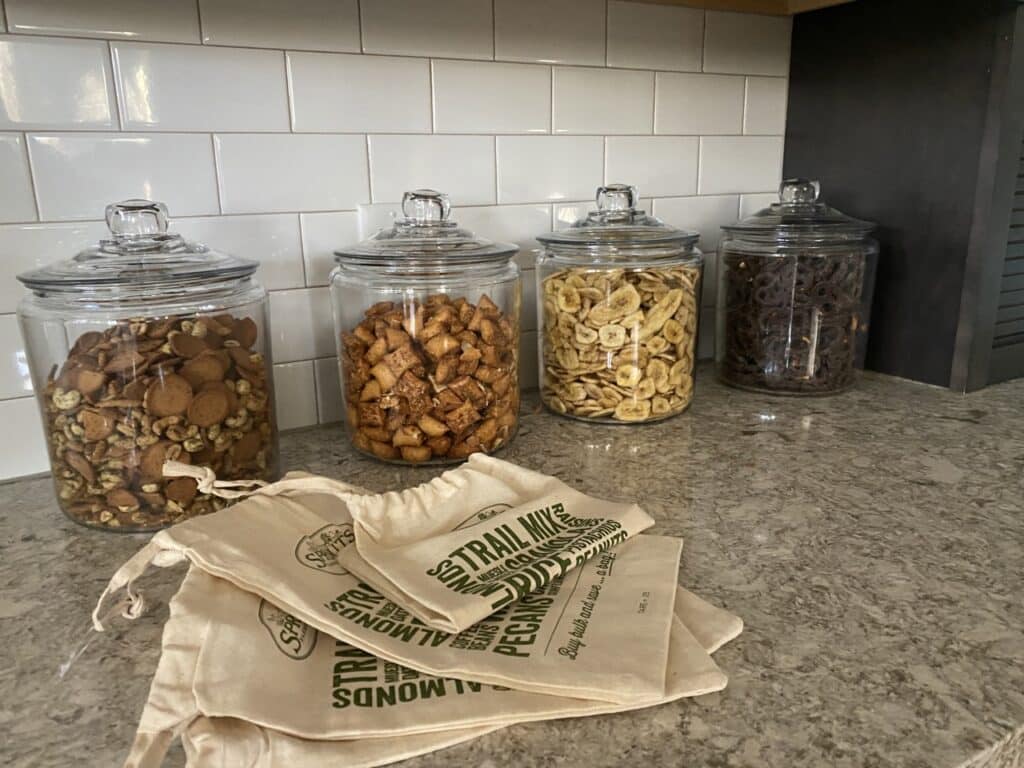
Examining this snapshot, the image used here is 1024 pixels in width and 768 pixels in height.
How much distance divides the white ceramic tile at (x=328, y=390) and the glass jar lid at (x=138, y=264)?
259 millimetres

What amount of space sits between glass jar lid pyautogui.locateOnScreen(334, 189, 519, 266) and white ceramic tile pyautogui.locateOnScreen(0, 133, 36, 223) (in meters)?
0.30

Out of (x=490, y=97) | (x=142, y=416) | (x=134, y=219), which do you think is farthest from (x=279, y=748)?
(x=490, y=97)

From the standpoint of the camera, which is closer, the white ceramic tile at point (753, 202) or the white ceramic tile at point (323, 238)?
the white ceramic tile at point (323, 238)

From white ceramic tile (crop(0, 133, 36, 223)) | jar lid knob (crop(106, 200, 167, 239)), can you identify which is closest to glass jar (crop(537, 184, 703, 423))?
jar lid knob (crop(106, 200, 167, 239))

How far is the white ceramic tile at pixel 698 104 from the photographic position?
1.14 meters

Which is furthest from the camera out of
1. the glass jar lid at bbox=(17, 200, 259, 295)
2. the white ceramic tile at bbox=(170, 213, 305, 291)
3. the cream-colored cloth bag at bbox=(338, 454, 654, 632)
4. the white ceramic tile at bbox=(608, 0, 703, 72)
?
the white ceramic tile at bbox=(608, 0, 703, 72)

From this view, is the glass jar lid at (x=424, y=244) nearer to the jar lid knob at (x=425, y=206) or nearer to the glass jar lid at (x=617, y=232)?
the jar lid knob at (x=425, y=206)

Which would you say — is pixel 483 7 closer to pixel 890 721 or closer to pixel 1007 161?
pixel 1007 161

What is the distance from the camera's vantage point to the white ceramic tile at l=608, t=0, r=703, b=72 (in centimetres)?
108

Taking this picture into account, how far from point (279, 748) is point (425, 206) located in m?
0.59

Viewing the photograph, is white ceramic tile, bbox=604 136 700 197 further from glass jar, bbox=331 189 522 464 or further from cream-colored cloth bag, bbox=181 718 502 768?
cream-colored cloth bag, bbox=181 718 502 768

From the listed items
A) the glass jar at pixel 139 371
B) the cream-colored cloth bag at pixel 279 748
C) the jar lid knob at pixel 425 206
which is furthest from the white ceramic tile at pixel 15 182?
the cream-colored cloth bag at pixel 279 748

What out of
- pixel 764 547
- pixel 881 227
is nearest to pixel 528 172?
pixel 881 227

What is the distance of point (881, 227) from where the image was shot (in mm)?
A: 1131
